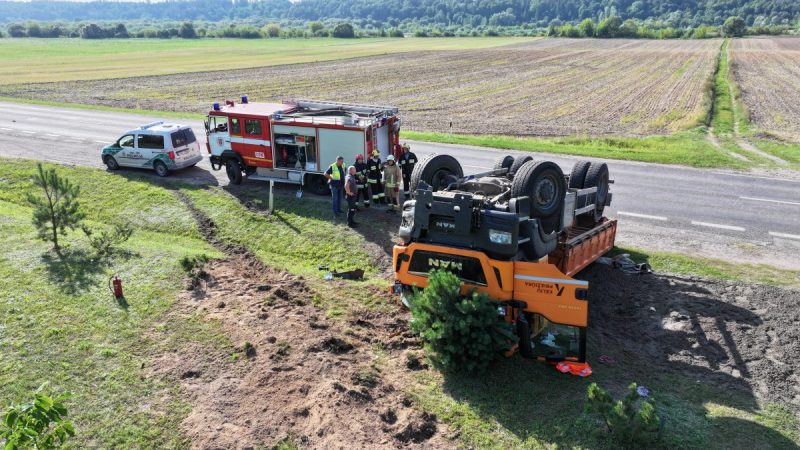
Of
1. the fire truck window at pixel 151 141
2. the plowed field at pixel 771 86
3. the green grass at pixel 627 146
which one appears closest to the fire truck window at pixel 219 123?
the fire truck window at pixel 151 141

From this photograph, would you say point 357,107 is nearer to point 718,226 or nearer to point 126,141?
point 126,141

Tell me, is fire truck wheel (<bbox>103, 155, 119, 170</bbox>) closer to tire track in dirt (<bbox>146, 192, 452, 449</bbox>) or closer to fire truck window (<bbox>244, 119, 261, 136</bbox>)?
fire truck window (<bbox>244, 119, 261, 136</bbox>)

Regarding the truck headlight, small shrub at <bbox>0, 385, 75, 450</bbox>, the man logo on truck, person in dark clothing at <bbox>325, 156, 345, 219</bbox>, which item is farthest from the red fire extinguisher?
the truck headlight

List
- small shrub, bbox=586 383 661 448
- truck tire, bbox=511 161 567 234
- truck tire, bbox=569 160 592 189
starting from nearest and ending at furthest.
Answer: small shrub, bbox=586 383 661 448
truck tire, bbox=511 161 567 234
truck tire, bbox=569 160 592 189

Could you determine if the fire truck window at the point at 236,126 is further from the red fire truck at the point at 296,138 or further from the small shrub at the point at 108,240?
the small shrub at the point at 108,240

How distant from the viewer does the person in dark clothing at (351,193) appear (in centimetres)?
1548

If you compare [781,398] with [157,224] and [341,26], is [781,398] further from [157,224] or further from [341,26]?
[341,26]

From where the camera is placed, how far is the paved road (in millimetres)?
15914

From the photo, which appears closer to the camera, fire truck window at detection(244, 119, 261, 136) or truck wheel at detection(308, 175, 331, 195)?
truck wheel at detection(308, 175, 331, 195)

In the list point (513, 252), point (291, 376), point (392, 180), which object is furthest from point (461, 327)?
point (392, 180)

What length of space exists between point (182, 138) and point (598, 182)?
14.0m

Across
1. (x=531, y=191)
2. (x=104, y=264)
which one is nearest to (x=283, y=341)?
(x=531, y=191)

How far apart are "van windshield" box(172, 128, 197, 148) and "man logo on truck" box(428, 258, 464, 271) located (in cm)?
1402

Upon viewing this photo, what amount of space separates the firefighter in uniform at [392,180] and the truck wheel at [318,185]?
2.49 metres
